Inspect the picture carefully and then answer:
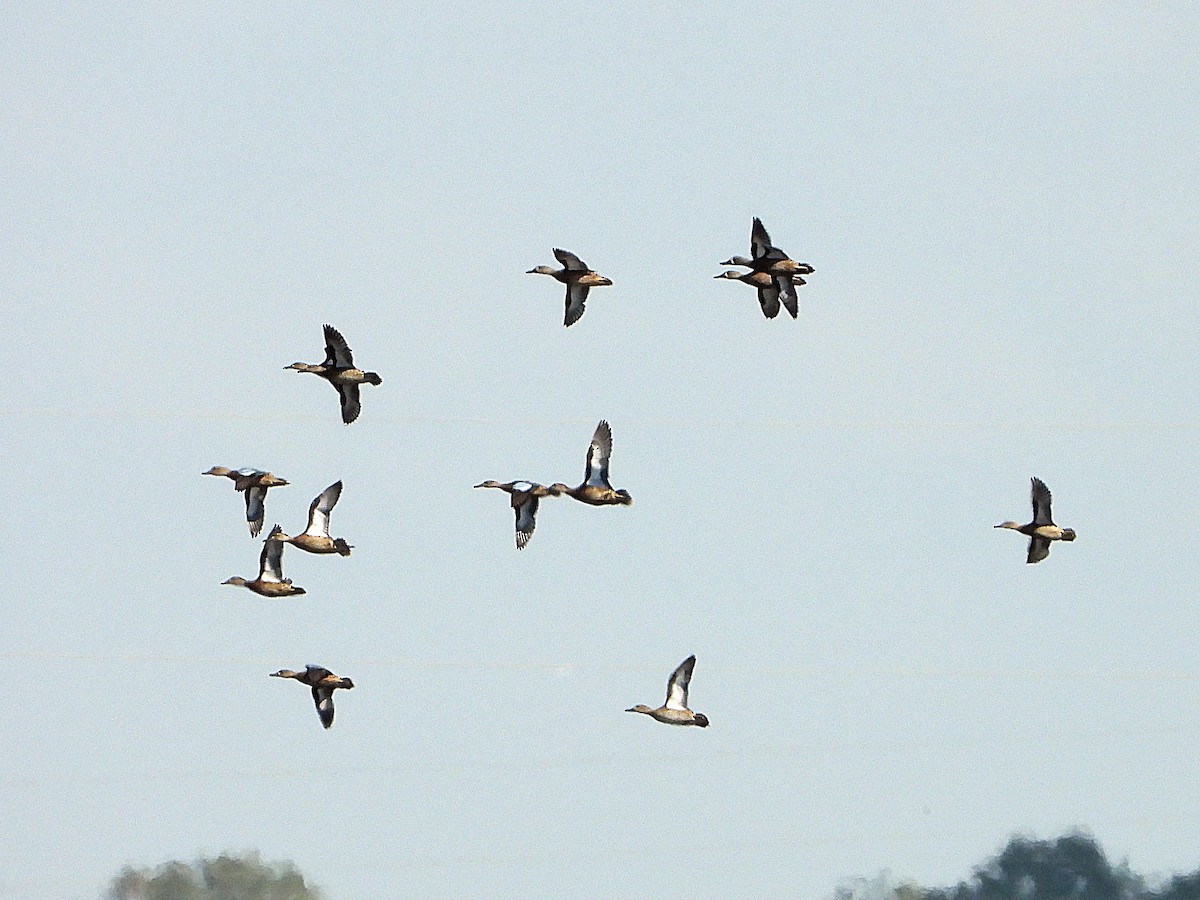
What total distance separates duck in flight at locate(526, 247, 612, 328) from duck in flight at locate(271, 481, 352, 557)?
19.6 feet

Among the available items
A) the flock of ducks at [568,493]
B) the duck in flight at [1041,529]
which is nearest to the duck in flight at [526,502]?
the flock of ducks at [568,493]

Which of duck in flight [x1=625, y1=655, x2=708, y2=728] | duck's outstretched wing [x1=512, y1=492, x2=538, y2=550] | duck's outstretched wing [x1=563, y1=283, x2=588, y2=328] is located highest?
duck's outstretched wing [x1=563, y1=283, x2=588, y2=328]

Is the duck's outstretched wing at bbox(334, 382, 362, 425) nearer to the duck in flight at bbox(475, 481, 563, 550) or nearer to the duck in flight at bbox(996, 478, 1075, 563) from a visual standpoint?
the duck in flight at bbox(475, 481, 563, 550)

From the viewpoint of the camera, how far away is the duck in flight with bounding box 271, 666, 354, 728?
64.9 metres

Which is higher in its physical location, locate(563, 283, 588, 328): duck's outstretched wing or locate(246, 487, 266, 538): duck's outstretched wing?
locate(563, 283, 588, 328): duck's outstretched wing

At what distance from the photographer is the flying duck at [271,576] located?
67.4 meters

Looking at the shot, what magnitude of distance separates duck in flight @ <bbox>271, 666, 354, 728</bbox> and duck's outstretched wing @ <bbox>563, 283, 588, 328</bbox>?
8.94 m

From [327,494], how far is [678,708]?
27.7 ft

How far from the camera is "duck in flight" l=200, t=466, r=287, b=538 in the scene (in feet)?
230

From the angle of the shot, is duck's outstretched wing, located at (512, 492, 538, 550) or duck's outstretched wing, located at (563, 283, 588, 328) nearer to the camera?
duck's outstretched wing, located at (512, 492, 538, 550)

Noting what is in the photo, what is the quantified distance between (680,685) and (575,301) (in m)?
8.31

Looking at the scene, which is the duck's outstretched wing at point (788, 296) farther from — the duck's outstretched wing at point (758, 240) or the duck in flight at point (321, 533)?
the duck in flight at point (321, 533)

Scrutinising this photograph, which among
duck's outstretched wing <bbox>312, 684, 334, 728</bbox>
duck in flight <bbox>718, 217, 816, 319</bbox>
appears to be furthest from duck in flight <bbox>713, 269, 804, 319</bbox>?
duck's outstretched wing <bbox>312, 684, 334, 728</bbox>

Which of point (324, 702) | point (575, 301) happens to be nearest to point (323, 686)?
point (324, 702)
